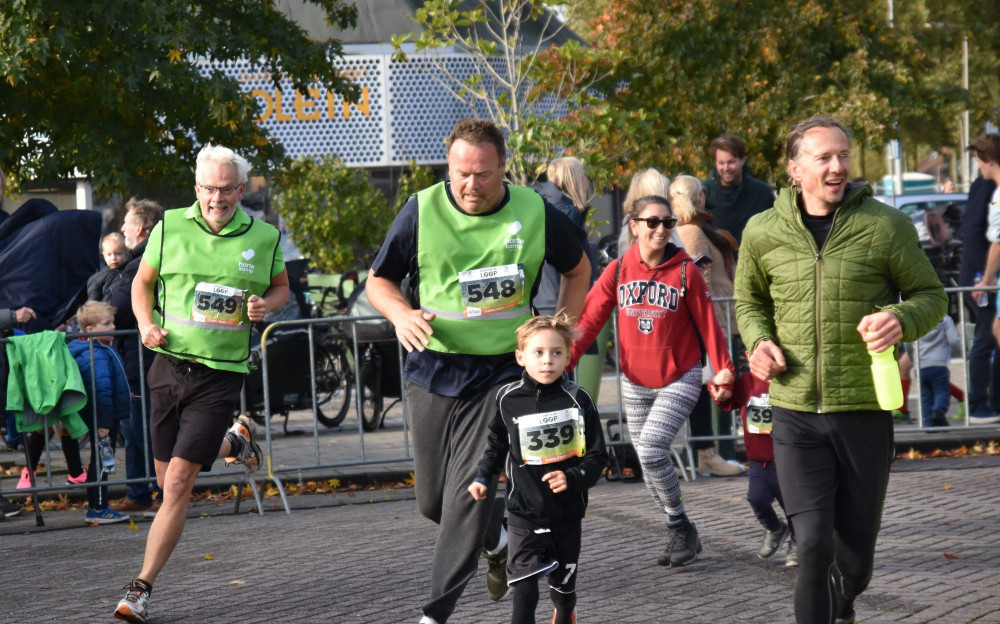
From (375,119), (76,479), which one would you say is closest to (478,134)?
(76,479)

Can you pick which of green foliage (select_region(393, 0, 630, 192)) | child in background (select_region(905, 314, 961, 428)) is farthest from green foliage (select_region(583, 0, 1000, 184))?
child in background (select_region(905, 314, 961, 428))

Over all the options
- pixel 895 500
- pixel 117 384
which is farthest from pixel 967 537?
pixel 117 384

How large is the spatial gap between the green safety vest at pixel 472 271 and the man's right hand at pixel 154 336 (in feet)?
5.05

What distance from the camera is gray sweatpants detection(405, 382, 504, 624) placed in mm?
4809

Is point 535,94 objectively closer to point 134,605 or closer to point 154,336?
point 154,336

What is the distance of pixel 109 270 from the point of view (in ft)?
30.1

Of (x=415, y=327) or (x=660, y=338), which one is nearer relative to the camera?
(x=415, y=327)

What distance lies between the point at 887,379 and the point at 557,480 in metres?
1.19

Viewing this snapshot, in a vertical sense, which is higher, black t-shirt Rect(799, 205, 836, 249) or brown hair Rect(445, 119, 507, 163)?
brown hair Rect(445, 119, 507, 163)

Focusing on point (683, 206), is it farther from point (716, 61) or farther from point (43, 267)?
point (716, 61)

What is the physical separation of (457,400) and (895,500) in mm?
4423

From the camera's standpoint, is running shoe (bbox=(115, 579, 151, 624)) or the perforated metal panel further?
the perforated metal panel

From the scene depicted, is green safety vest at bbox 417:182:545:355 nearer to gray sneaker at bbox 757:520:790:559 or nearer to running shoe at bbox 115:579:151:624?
running shoe at bbox 115:579:151:624

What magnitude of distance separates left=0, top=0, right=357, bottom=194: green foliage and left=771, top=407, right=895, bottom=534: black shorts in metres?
8.25
